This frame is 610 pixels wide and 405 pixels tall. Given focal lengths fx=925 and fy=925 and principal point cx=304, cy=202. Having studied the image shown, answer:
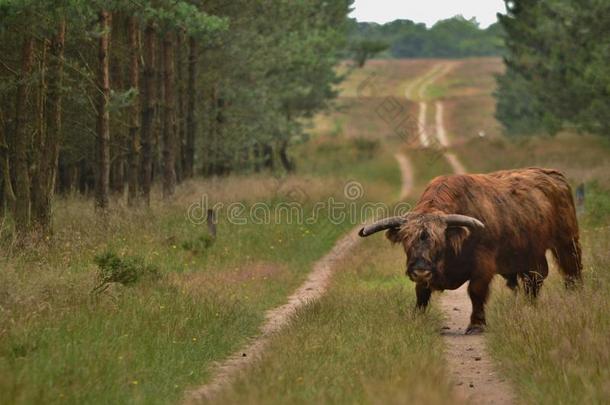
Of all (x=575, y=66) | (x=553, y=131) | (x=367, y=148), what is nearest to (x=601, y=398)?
(x=575, y=66)

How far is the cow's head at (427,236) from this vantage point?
1092cm

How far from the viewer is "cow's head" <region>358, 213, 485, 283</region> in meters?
10.9

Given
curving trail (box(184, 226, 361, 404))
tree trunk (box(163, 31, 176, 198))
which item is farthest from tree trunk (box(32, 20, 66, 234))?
tree trunk (box(163, 31, 176, 198))

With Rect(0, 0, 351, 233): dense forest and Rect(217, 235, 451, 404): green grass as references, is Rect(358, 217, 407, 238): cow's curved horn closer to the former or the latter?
Rect(217, 235, 451, 404): green grass

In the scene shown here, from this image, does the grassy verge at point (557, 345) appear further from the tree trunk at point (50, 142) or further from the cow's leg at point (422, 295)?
the tree trunk at point (50, 142)

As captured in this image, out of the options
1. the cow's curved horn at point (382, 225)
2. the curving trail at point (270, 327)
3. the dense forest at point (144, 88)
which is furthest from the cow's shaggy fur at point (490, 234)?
the dense forest at point (144, 88)

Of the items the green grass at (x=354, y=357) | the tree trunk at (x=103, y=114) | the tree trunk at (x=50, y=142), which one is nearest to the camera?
the green grass at (x=354, y=357)

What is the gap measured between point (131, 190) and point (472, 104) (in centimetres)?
7959

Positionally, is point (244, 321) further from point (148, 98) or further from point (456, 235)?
point (148, 98)

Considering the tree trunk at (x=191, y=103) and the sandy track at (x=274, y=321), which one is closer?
the sandy track at (x=274, y=321)

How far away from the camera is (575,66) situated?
31.5 meters

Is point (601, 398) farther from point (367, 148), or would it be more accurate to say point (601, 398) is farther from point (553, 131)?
point (367, 148)

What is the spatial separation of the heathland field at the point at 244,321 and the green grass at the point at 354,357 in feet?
0.09

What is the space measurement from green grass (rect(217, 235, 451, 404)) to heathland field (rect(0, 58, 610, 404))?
27 mm
